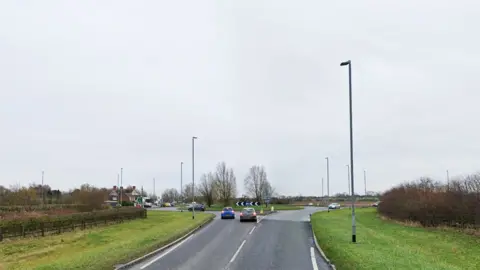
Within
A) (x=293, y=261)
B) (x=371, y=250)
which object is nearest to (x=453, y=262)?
(x=371, y=250)

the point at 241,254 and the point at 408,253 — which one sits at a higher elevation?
the point at 408,253

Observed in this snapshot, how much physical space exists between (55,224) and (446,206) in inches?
1194

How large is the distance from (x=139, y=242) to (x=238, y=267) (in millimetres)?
9479

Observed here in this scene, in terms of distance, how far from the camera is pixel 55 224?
35.0 metres

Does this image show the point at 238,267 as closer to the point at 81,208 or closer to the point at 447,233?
the point at 447,233

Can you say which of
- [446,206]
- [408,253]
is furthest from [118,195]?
[408,253]

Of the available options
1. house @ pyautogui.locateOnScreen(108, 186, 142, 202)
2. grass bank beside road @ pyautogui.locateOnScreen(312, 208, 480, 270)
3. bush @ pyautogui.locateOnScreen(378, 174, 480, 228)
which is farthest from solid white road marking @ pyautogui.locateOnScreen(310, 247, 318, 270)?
house @ pyautogui.locateOnScreen(108, 186, 142, 202)

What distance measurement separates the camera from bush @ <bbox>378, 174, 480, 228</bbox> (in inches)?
1256

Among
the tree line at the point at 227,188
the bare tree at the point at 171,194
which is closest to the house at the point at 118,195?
the tree line at the point at 227,188

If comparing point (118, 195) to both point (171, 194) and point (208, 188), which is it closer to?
point (208, 188)

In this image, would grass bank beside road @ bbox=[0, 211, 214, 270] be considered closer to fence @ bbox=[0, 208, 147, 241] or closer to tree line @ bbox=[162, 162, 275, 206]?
fence @ bbox=[0, 208, 147, 241]

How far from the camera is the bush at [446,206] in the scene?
31900 millimetres

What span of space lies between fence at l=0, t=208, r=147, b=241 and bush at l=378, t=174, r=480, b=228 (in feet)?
91.9

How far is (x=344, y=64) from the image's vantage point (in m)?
22.7
